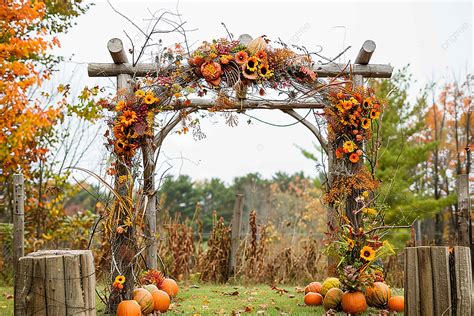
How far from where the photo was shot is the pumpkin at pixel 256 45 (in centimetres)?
571

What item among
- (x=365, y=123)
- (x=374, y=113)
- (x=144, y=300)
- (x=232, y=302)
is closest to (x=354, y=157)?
(x=365, y=123)

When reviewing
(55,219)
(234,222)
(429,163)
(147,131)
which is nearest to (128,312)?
(147,131)

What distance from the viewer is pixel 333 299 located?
5422 mm

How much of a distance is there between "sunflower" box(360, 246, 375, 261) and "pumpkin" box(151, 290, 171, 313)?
6.39 feet

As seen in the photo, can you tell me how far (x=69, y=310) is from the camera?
2436mm

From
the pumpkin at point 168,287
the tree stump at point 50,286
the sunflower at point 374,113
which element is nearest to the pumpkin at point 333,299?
the pumpkin at point 168,287

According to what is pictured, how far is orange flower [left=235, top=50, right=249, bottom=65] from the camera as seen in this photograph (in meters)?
5.62

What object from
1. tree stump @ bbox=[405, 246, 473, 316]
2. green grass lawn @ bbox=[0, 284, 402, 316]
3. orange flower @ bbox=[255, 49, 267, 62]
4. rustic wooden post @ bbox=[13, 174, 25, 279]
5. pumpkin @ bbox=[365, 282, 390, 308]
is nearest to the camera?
tree stump @ bbox=[405, 246, 473, 316]

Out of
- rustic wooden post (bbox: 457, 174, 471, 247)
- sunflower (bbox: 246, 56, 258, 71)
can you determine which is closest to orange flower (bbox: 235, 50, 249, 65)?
sunflower (bbox: 246, 56, 258, 71)

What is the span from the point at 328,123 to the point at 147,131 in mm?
2024

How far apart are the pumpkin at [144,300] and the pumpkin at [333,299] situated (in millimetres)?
1781

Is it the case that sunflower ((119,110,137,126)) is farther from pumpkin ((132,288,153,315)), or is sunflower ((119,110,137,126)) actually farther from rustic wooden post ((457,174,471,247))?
rustic wooden post ((457,174,471,247))

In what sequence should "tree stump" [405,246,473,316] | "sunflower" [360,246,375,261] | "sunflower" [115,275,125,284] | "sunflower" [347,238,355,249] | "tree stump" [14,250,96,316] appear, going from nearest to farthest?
1. "tree stump" [14,250,96,316]
2. "tree stump" [405,246,473,316]
3. "sunflower" [115,275,125,284]
4. "sunflower" [360,246,375,261]
5. "sunflower" [347,238,355,249]

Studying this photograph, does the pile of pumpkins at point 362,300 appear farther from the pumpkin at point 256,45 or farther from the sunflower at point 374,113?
the pumpkin at point 256,45
